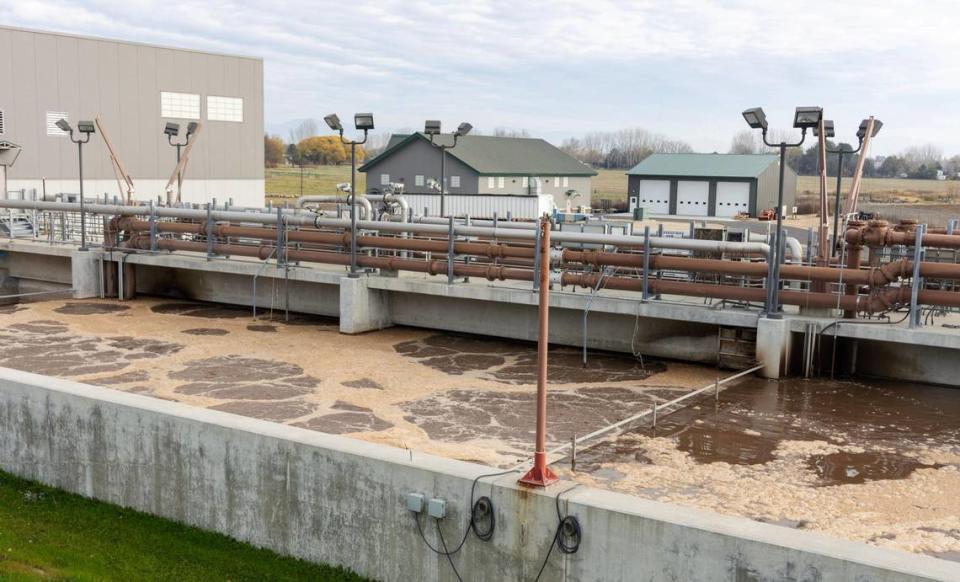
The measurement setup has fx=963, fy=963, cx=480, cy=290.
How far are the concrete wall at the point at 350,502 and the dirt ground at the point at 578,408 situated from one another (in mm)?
1182

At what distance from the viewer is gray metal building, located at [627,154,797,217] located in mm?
56719

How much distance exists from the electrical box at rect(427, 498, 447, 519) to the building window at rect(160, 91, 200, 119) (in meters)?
36.5

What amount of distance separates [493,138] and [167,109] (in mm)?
24748

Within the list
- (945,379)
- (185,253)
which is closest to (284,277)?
(185,253)

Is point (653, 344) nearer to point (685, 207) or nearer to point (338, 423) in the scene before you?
point (338, 423)

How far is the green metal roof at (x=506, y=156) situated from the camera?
55.4 m

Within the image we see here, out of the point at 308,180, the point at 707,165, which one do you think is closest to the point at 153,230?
the point at 707,165

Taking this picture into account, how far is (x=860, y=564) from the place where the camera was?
5.99m

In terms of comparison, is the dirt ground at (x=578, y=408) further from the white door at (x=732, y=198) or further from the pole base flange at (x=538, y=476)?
the white door at (x=732, y=198)

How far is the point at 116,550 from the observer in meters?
9.00

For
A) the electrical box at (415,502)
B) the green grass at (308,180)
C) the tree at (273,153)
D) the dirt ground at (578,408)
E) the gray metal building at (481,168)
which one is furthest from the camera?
the tree at (273,153)

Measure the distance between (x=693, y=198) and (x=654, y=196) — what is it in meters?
2.54

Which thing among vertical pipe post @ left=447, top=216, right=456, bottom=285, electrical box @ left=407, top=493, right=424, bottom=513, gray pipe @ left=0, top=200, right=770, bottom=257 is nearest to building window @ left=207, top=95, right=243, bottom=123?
gray pipe @ left=0, top=200, right=770, bottom=257

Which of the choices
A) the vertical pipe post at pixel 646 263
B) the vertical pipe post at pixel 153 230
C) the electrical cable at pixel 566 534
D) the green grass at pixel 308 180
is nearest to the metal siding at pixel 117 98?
the green grass at pixel 308 180
